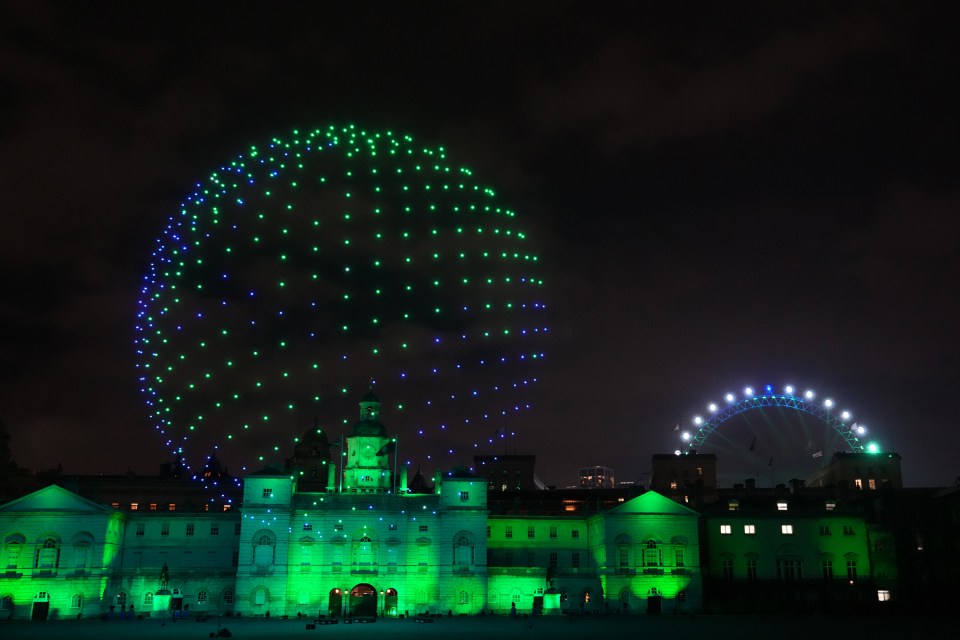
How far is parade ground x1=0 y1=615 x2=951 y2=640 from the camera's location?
54.5 m

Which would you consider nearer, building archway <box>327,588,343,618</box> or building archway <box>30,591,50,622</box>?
building archway <box>30,591,50,622</box>

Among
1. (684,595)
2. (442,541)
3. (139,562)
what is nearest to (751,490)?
(684,595)

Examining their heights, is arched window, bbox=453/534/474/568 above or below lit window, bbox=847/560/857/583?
above

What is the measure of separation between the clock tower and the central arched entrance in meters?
9.25

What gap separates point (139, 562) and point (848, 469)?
293 feet

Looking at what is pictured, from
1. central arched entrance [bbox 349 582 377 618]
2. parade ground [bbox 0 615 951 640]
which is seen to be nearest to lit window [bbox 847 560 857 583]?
parade ground [bbox 0 615 951 640]

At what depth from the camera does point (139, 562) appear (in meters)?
81.7

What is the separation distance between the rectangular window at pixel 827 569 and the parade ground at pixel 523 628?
51.0 ft

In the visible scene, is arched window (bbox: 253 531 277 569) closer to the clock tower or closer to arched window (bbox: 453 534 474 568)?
the clock tower

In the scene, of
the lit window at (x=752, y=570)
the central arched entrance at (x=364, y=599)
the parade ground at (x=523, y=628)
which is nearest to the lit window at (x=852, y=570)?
the lit window at (x=752, y=570)

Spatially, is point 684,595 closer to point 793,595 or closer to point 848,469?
point 793,595

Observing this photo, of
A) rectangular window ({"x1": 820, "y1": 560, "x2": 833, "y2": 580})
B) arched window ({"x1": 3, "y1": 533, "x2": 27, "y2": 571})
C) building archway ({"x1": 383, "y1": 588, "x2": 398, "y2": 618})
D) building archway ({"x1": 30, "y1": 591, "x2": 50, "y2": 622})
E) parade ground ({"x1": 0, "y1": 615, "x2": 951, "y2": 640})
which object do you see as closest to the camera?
parade ground ({"x1": 0, "y1": 615, "x2": 951, "y2": 640})

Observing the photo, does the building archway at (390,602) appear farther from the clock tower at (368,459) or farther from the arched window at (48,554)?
the arched window at (48,554)

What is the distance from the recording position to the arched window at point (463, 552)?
81.3 meters
